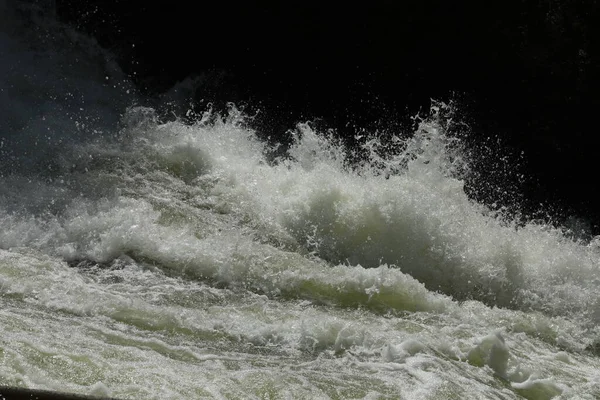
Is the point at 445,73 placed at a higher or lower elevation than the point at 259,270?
higher

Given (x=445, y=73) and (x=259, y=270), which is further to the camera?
(x=445, y=73)

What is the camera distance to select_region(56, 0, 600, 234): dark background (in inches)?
379

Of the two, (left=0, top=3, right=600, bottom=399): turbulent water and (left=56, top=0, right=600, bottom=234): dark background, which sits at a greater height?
(left=56, top=0, right=600, bottom=234): dark background

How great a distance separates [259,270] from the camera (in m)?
6.34

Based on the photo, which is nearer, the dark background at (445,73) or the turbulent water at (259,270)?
the turbulent water at (259,270)

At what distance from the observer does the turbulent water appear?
4789mm

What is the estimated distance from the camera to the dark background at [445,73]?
31.6 ft

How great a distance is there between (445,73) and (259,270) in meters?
4.64

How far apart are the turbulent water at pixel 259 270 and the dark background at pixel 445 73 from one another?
637 millimetres

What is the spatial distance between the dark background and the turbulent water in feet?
2.09

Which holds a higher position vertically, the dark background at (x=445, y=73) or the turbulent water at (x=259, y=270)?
the dark background at (x=445, y=73)

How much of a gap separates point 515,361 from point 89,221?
12.4 ft

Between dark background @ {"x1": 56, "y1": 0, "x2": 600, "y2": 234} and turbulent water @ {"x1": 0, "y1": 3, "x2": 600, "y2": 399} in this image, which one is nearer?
turbulent water @ {"x1": 0, "y1": 3, "x2": 600, "y2": 399}

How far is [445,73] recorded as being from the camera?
32.0 ft
